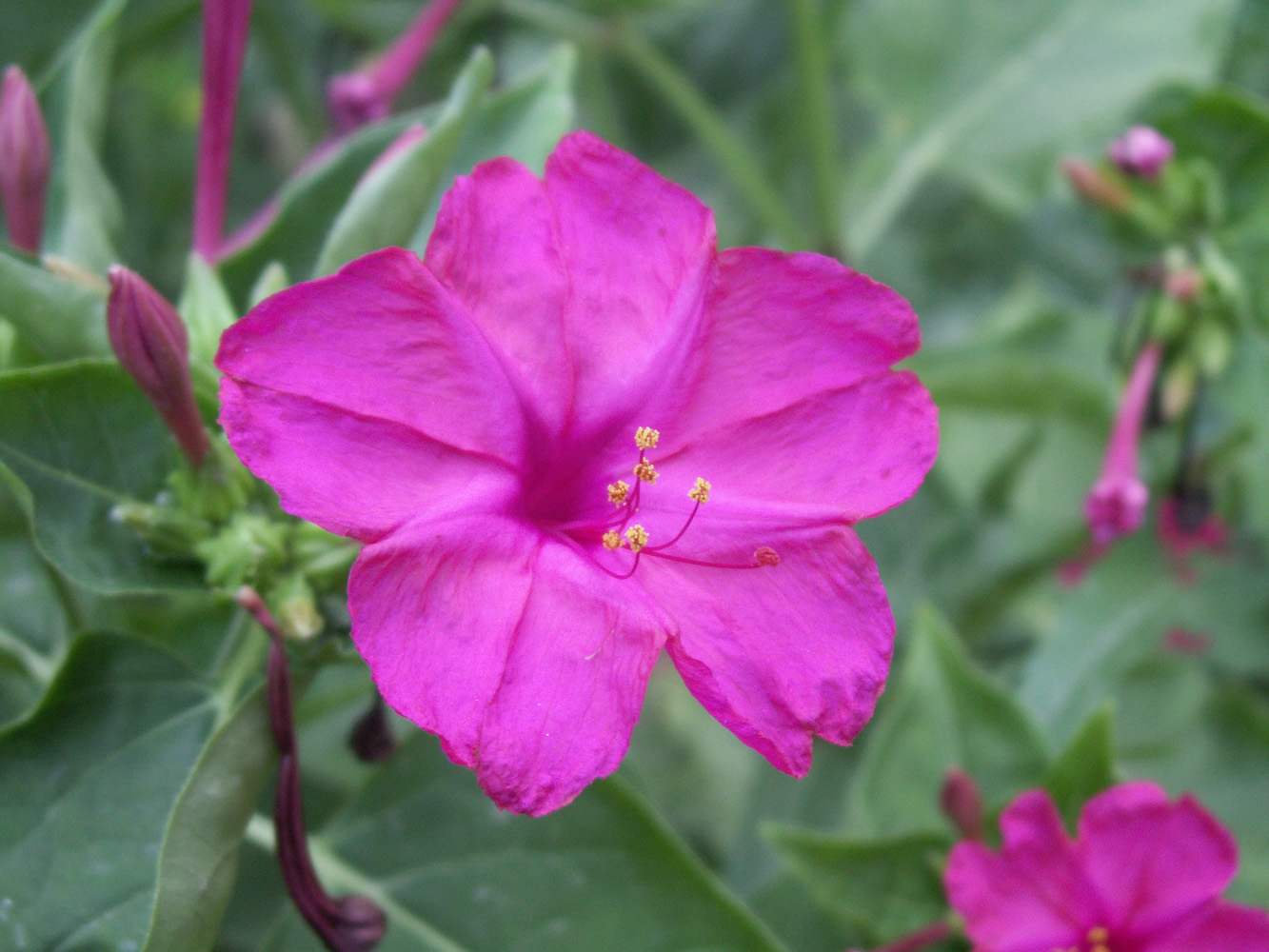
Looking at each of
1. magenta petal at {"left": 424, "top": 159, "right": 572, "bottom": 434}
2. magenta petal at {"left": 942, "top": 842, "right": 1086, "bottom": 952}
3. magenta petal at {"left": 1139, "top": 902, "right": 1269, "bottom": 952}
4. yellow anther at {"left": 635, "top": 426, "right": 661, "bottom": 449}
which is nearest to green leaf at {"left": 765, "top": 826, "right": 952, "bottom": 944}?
magenta petal at {"left": 942, "top": 842, "right": 1086, "bottom": 952}

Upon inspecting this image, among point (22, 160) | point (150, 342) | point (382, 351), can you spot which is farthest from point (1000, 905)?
point (22, 160)

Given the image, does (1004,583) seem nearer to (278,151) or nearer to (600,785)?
(600,785)

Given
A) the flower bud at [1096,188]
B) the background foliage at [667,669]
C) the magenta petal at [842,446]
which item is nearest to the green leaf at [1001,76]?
the background foliage at [667,669]

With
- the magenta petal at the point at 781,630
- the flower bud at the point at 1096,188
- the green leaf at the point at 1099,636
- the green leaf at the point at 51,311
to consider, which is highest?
the green leaf at the point at 51,311

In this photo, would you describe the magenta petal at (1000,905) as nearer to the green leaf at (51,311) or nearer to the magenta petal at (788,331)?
the magenta petal at (788,331)

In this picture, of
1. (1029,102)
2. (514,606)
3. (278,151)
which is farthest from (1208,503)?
(278,151)
